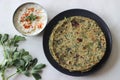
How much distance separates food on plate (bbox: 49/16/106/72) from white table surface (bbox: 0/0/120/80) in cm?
8

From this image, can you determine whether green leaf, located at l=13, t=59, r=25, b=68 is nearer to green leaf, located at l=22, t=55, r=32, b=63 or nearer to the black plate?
green leaf, located at l=22, t=55, r=32, b=63

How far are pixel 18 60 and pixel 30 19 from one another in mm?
207

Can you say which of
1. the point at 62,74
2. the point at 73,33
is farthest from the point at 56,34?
the point at 62,74

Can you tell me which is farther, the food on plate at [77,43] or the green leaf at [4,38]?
the green leaf at [4,38]

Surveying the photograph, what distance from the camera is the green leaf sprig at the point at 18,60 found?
135cm

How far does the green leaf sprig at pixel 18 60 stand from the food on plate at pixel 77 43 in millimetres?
116

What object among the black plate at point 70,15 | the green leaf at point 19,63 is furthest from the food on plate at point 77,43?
the green leaf at point 19,63

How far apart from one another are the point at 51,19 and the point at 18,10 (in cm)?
17

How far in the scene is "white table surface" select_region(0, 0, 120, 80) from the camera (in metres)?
1.34

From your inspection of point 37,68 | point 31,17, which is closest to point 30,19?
point 31,17

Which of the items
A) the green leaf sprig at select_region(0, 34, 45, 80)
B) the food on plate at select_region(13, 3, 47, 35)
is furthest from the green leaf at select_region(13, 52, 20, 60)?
the food on plate at select_region(13, 3, 47, 35)

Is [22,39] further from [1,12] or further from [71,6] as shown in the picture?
[71,6]

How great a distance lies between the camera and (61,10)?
4.67 ft

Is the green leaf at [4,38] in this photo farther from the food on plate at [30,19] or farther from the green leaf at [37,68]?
the green leaf at [37,68]
